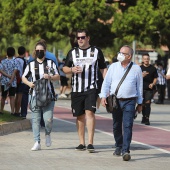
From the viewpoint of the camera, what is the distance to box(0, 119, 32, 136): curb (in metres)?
15.0

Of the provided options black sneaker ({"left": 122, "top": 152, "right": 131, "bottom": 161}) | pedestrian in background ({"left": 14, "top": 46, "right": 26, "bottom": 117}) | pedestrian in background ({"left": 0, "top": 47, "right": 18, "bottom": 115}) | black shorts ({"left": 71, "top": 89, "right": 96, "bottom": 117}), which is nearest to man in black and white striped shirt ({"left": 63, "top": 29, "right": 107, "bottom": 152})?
black shorts ({"left": 71, "top": 89, "right": 96, "bottom": 117})

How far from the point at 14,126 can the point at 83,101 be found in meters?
3.44

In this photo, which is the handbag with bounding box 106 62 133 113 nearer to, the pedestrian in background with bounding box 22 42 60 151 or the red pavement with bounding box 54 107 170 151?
the pedestrian in background with bounding box 22 42 60 151

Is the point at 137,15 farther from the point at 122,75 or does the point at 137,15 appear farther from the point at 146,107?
the point at 122,75

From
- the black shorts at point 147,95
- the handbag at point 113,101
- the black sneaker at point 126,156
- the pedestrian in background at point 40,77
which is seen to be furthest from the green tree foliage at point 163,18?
the black sneaker at point 126,156

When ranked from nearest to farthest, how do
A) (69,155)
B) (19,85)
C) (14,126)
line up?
1. (69,155)
2. (14,126)
3. (19,85)

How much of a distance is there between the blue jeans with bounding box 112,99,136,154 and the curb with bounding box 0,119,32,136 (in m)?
3.58

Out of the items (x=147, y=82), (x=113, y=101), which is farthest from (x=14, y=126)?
(x=147, y=82)

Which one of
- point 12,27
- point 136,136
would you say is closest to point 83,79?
point 136,136

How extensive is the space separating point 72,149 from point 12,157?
60.0 inches

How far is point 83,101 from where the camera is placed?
1254cm

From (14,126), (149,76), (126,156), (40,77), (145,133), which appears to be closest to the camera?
(126,156)

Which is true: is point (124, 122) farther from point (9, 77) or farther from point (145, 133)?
point (9, 77)

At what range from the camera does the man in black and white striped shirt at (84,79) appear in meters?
12.4
